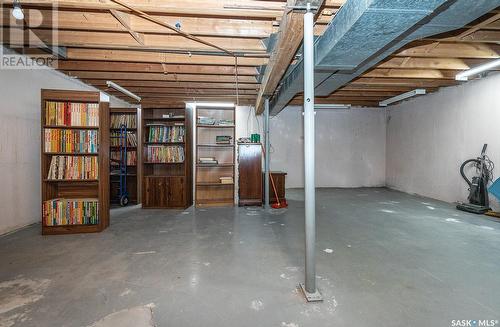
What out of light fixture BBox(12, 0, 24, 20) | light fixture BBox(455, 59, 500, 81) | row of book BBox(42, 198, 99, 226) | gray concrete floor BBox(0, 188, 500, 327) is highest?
light fixture BBox(455, 59, 500, 81)

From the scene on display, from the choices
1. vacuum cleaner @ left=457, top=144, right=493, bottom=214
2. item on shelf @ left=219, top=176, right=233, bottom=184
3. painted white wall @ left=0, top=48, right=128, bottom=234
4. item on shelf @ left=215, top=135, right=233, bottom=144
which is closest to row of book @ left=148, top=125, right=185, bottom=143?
item on shelf @ left=215, top=135, right=233, bottom=144

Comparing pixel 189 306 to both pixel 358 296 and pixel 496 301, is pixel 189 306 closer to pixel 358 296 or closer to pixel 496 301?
pixel 358 296

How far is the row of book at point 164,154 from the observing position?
197 inches

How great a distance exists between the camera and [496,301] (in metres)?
1.81

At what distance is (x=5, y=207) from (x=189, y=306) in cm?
328

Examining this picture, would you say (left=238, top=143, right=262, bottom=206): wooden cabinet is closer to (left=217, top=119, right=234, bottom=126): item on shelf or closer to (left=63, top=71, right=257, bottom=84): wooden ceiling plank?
(left=217, top=119, right=234, bottom=126): item on shelf

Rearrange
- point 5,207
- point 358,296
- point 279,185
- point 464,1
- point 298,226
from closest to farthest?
point 464,1, point 358,296, point 5,207, point 298,226, point 279,185

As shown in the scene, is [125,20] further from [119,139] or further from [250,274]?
[119,139]

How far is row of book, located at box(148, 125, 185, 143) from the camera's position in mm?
5031

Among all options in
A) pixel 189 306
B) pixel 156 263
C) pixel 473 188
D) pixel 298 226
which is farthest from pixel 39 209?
pixel 473 188

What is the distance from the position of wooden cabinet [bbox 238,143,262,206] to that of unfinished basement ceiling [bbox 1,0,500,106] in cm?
129

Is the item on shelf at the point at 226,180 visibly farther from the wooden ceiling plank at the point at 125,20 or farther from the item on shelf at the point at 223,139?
the wooden ceiling plank at the point at 125,20

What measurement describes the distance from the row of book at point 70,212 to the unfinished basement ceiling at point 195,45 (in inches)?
79.7

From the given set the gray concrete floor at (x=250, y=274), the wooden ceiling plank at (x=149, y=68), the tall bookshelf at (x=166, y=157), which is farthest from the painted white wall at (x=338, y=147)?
the gray concrete floor at (x=250, y=274)
